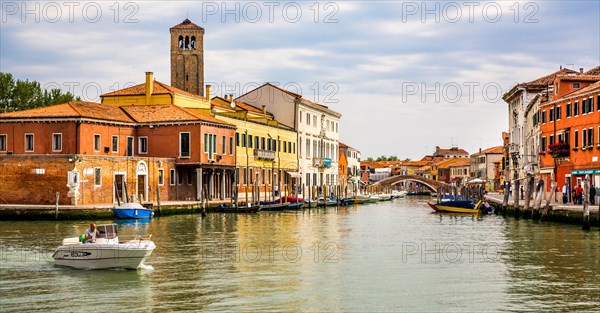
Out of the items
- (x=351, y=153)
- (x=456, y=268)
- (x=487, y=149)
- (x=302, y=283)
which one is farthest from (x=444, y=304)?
(x=487, y=149)

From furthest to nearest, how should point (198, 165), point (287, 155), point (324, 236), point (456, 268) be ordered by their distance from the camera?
point (287, 155), point (198, 165), point (324, 236), point (456, 268)

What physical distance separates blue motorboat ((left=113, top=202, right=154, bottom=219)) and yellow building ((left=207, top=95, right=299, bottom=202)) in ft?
42.4

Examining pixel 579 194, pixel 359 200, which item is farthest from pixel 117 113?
pixel 359 200

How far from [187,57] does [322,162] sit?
1407 centimetres

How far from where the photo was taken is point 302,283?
18.9 meters

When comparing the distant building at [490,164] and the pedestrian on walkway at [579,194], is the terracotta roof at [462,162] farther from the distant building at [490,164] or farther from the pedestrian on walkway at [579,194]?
the pedestrian on walkway at [579,194]

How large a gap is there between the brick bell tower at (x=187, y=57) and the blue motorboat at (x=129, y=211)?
33.2 m

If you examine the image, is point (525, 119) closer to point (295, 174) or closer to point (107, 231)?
point (295, 174)

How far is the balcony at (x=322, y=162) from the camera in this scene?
71500mm

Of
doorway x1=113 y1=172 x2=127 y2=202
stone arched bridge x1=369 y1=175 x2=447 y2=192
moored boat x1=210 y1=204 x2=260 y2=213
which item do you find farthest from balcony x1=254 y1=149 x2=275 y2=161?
stone arched bridge x1=369 y1=175 x2=447 y2=192

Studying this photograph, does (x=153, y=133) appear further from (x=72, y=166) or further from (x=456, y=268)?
(x=456, y=268)

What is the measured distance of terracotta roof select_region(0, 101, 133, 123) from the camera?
43.8 m

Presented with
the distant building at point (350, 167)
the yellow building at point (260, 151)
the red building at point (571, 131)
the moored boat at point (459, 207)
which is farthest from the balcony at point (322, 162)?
the red building at point (571, 131)

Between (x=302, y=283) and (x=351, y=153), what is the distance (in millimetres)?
82972
